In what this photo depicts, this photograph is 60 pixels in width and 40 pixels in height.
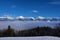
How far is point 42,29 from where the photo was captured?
938 centimetres

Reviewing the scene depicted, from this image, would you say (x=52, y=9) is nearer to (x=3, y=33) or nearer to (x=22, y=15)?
(x=22, y=15)

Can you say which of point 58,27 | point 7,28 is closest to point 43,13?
point 58,27

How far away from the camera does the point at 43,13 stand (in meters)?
9.39

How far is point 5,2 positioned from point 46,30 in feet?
7.75

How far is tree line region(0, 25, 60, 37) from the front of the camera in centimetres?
910

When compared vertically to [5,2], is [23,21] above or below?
below

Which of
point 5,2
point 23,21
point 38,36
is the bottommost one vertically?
point 38,36

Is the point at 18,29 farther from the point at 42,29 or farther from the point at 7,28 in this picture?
the point at 42,29

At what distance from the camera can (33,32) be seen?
30.3 ft

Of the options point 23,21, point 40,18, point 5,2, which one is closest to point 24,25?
point 23,21

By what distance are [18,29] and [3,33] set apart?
29.0 inches

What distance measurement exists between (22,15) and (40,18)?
875 mm

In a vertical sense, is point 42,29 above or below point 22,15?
below

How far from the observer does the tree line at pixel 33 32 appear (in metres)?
9.10
